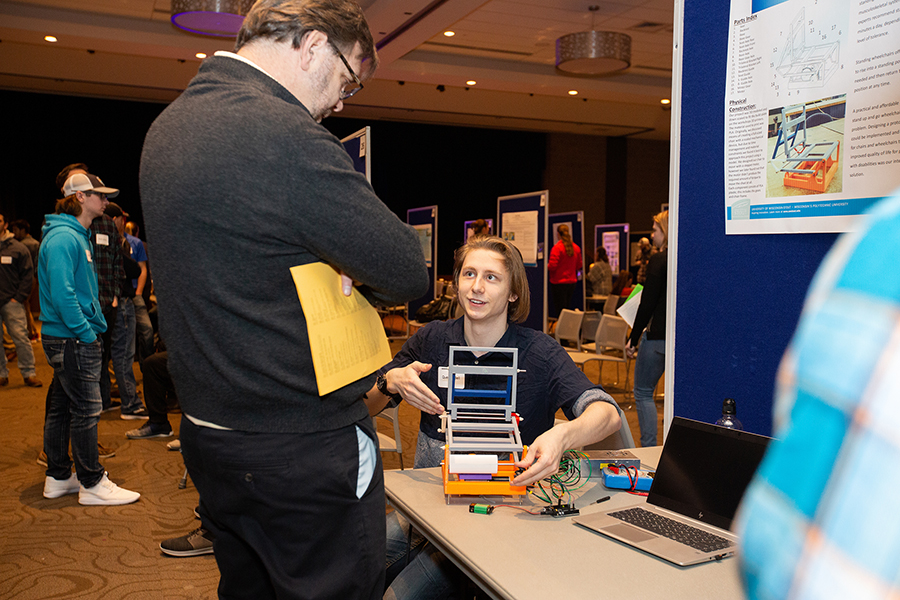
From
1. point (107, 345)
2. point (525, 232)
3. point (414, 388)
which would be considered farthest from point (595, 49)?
point (414, 388)

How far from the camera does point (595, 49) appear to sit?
787cm

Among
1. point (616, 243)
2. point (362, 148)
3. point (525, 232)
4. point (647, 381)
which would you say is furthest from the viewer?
point (616, 243)

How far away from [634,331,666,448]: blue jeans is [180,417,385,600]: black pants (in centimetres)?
353

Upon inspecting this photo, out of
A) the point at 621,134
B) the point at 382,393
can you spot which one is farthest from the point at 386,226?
the point at 621,134

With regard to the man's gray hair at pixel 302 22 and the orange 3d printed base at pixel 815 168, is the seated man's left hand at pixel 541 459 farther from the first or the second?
the man's gray hair at pixel 302 22

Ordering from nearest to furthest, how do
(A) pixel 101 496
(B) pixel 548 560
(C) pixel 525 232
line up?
(B) pixel 548 560
(A) pixel 101 496
(C) pixel 525 232

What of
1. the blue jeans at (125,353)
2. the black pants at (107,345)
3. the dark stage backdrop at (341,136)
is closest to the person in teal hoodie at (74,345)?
the black pants at (107,345)

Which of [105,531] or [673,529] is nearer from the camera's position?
[673,529]

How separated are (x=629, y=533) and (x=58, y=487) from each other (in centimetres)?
330

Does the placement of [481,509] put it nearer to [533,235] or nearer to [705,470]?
[705,470]

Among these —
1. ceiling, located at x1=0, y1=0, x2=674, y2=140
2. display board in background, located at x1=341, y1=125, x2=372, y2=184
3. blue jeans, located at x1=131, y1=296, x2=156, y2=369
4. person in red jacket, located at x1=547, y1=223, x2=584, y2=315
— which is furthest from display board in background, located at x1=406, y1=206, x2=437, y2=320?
display board in background, located at x1=341, y1=125, x2=372, y2=184

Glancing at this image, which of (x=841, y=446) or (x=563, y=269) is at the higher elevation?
(x=841, y=446)

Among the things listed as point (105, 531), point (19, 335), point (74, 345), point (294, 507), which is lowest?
point (105, 531)

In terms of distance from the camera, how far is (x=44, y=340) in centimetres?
325
